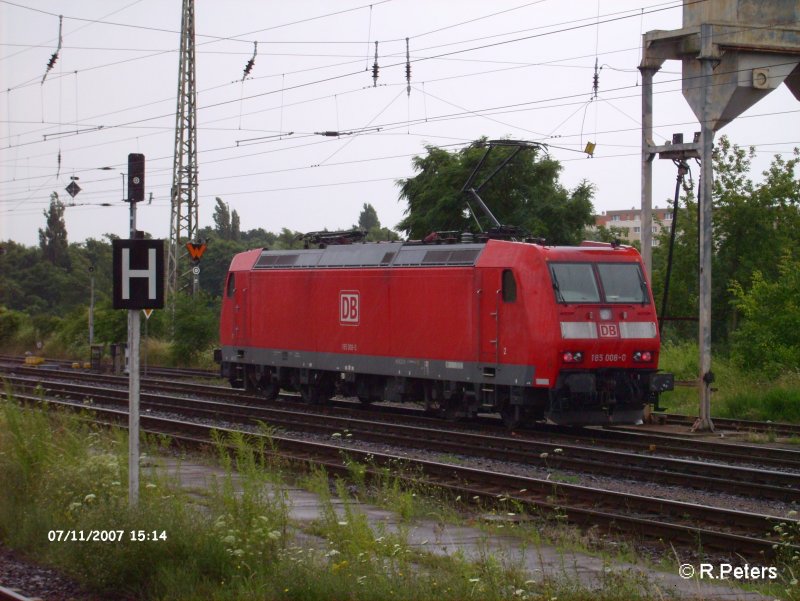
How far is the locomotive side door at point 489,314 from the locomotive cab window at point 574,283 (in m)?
1.09

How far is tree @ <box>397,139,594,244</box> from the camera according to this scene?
34312 millimetres

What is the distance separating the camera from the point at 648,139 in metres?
20.8

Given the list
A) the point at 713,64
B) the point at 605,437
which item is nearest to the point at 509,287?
the point at 605,437

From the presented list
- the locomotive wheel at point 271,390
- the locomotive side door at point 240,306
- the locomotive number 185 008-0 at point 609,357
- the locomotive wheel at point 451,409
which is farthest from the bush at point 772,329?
the locomotive side door at point 240,306

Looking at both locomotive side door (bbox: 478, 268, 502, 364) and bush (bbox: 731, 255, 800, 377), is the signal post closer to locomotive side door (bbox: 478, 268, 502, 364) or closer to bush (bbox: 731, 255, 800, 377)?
locomotive side door (bbox: 478, 268, 502, 364)

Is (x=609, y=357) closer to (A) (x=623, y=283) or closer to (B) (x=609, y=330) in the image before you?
(B) (x=609, y=330)

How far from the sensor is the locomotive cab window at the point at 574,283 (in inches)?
722

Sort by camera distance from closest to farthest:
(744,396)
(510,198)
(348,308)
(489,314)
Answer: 1. (489,314)
2. (744,396)
3. (348,308)
4. (510,198)

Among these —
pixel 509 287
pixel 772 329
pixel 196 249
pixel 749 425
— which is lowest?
pixel 749 425

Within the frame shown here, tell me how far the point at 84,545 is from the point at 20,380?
24316mm

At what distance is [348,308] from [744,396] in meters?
8.19

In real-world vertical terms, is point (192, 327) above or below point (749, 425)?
above

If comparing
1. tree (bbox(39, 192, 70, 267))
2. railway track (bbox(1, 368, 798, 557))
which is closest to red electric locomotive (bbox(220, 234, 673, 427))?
railway track (bbox(1, 368, 798, 557))

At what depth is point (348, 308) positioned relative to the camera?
75.6ft
